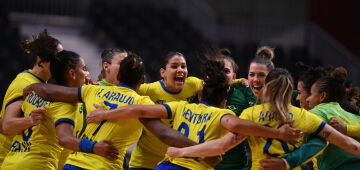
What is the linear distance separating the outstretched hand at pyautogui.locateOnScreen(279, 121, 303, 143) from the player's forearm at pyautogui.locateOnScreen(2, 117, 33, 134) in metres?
2.21

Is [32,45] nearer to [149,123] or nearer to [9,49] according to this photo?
[149,123]

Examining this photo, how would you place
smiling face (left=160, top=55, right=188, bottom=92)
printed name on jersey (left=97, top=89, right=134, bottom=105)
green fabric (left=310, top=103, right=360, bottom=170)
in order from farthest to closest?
smiling face (left=160, top=55, right=188, bottom=92), green fabric (left=310, top=103, right=360, bottom=170), printed name on jersey (left=97, top=89, right=134, bottom=105)

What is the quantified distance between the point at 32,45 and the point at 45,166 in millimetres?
1346

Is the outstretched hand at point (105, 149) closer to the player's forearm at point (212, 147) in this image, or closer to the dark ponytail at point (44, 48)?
the player's forearm at point (212, 147)

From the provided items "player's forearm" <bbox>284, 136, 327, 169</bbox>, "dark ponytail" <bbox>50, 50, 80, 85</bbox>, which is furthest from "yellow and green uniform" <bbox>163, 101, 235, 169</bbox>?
"dark ponytail" <bbox>50, 50, 80, 85</bbox>

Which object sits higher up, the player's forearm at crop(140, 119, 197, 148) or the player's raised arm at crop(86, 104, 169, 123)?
the player's raised arm at crop(86, 104, 169, 123)

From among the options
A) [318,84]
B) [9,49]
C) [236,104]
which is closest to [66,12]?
[9,49]

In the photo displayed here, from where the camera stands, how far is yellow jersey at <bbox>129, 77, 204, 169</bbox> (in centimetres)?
501

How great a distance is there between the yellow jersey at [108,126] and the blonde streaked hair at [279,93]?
40.8 inches

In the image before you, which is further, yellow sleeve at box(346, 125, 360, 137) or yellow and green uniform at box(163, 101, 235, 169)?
yellow sleeve at box(346, 125, 360, 137)

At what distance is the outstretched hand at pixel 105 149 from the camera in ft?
12.8

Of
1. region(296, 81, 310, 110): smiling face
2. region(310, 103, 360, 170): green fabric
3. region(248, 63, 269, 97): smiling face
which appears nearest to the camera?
region(310, 103, 360, 170): green fabric

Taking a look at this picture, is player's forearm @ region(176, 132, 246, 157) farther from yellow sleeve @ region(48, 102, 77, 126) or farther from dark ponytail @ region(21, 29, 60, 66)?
dark ponytail @ region(21, 29, 60, 66)

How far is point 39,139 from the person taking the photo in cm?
436
